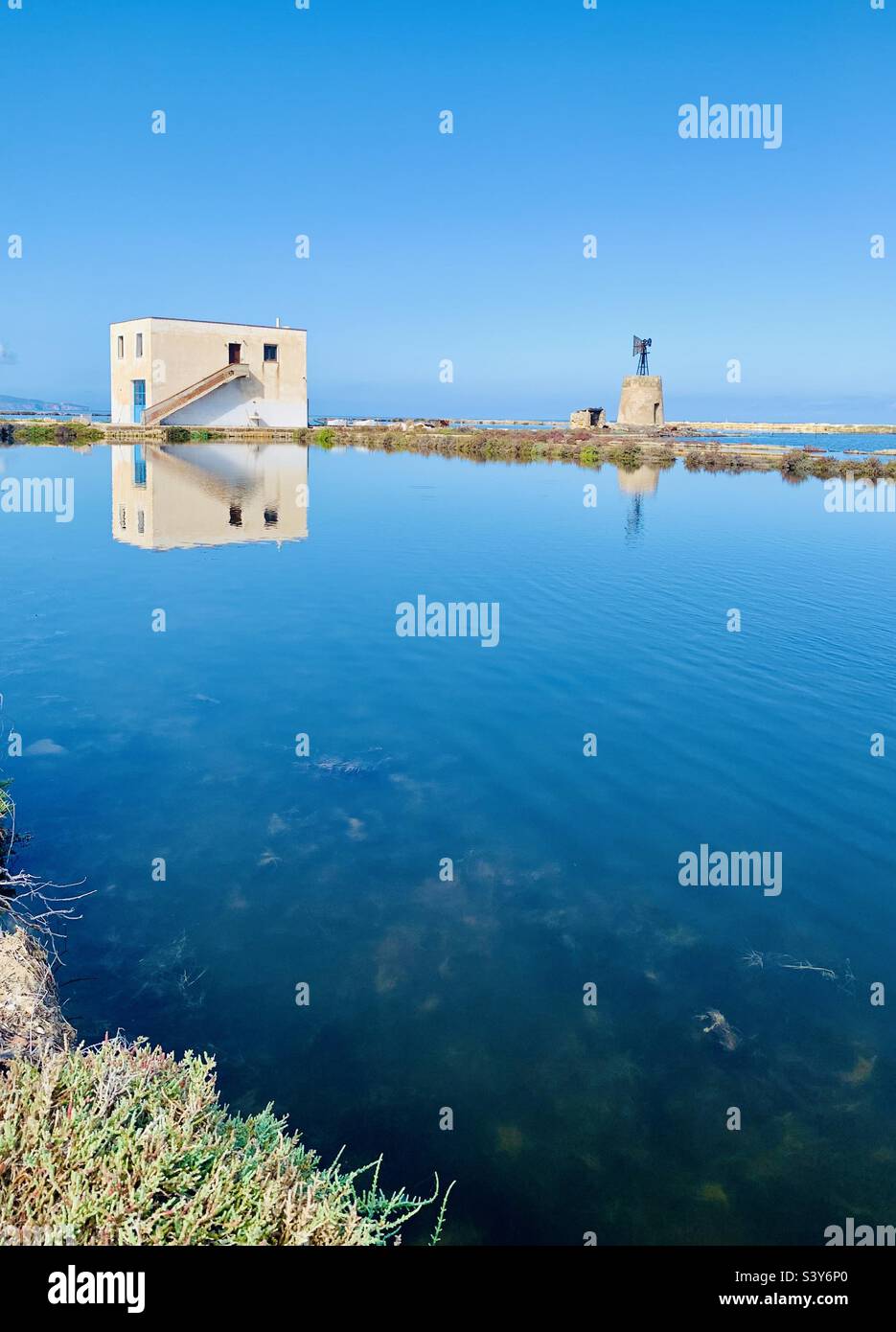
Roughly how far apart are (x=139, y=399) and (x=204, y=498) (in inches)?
1266

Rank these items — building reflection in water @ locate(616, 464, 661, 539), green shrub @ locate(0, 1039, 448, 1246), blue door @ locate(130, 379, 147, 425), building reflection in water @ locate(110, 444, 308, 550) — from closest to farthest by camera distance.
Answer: green shrub @ locate(0, 1039, 448, 1246), building reflection in water @ locate(110, 444, 308, 550), building reflection in water @ locate(616, 464, 661, 539), blue door @ locate(130, 379, 147, 425)

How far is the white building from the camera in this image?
54.3 metres

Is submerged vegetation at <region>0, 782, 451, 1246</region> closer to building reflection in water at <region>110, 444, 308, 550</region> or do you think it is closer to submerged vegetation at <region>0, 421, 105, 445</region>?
building reflection in water at <region>110, 444, 308, 550</region>

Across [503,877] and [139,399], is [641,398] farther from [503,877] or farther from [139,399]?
[503,877]

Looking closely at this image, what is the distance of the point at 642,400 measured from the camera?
3361 inches

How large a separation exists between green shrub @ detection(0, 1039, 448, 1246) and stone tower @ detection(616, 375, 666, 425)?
88.2 m

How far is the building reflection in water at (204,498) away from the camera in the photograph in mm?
24581

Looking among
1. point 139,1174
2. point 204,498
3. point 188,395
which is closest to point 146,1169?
point 139,1174

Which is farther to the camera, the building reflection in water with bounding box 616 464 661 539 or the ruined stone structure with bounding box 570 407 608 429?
the ruined stone structure with bounding box 570 407 608 429

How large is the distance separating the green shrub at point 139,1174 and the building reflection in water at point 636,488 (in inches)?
967

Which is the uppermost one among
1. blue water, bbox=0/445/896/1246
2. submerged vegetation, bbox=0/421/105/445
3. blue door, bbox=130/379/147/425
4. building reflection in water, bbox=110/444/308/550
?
blue door, bbox=130/379/147/425

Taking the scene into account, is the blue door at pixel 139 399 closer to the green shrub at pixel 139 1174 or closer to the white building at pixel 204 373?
the white building at pixel 204 373

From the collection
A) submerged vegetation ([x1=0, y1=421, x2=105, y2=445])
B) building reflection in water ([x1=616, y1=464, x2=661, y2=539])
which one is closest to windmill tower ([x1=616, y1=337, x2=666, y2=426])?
building reflection in water ([x1=616, y1=464, x2=661, y2=539])
